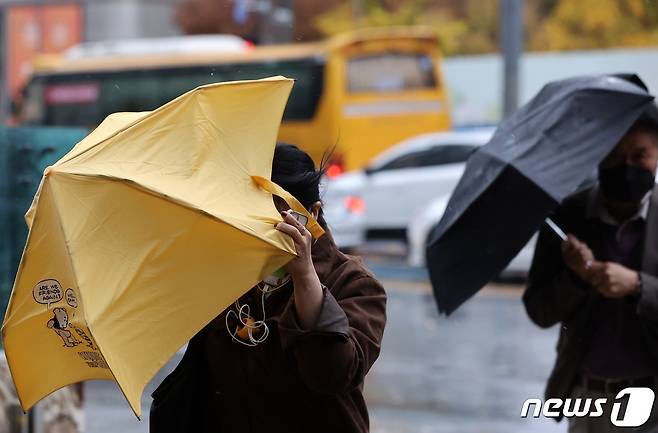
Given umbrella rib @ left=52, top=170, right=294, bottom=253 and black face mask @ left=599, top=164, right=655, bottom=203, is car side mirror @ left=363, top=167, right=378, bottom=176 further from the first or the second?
umbrella rib @ left=52, top=170, right=294, bottom=253

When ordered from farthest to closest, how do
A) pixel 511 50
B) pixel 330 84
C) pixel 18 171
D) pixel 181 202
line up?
pixel 330 84
pixel 511 50
pixel 18 171
pixel 181 202

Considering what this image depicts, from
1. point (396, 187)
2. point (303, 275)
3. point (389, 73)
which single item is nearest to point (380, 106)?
point (389, 73)

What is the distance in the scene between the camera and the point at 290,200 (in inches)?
97.0

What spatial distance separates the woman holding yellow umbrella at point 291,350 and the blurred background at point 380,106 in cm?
26

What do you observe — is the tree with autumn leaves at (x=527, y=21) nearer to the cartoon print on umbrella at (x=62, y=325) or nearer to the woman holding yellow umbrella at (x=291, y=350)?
the woman holding yellow umbrella at (x=291, y=350)

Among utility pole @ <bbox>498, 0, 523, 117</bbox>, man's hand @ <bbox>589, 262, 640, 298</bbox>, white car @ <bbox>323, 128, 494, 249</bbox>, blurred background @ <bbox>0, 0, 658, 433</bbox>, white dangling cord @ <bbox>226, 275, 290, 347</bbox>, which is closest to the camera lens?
white dangling cord @ <bbox>226, 275, 290, 347</bbox>

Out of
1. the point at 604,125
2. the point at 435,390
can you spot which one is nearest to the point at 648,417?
the point at 604,125

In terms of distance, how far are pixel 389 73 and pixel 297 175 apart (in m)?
18.0

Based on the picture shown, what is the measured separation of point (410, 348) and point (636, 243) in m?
6.50

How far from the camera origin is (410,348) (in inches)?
396

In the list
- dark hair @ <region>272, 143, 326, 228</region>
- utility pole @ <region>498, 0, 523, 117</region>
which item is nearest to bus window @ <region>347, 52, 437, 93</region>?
utility pole @ <region>498, 0, 523, 117</region>

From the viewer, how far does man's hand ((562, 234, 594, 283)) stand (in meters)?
3.60

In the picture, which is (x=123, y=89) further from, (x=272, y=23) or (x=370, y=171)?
(x=370, y=171)

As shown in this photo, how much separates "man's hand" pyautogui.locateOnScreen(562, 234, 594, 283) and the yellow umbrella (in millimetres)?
1400
